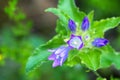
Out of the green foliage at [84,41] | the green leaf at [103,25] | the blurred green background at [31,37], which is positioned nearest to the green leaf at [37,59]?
the green foliage at [84,41]

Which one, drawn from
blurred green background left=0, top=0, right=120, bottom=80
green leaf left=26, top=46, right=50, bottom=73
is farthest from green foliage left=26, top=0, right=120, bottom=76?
blurred green background left=0, top=0, right=120, bottom=80

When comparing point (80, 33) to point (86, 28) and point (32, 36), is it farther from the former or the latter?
point (32, 36)

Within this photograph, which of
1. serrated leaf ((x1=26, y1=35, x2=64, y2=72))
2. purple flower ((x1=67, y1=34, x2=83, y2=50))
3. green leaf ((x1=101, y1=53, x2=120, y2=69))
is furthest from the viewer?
green leaf ((x1=101, y1=53, x2=120, y2=69))

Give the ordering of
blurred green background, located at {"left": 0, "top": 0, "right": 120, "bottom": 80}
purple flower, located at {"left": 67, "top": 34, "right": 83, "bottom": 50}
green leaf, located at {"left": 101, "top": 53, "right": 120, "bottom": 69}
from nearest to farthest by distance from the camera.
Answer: purple flower, located at {"left": 67, "top": 34, "right": 83, "bottom": 50}
green leaf, located at {"left": 101, "top": 53, "right": 120, "bottom": 69}
blurred green background, located at {"left": 0, "top": 0, "right": 120, "bottom": 80}

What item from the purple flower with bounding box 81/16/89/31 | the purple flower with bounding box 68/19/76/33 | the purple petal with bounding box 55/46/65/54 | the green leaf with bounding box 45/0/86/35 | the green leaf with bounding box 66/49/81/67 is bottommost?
the green leaf with bounding box 66/49/81/67

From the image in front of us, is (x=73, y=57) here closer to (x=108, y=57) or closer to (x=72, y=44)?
(x=72, y=44)

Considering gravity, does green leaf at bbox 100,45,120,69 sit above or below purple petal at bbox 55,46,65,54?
below

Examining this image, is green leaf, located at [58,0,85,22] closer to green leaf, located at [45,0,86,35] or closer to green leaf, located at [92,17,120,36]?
green leaf, located at [45,0,86,35]

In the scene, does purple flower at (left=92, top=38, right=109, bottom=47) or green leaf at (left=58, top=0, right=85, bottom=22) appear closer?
purple flower at (left=92, top=38, right=109, bottom=47)
